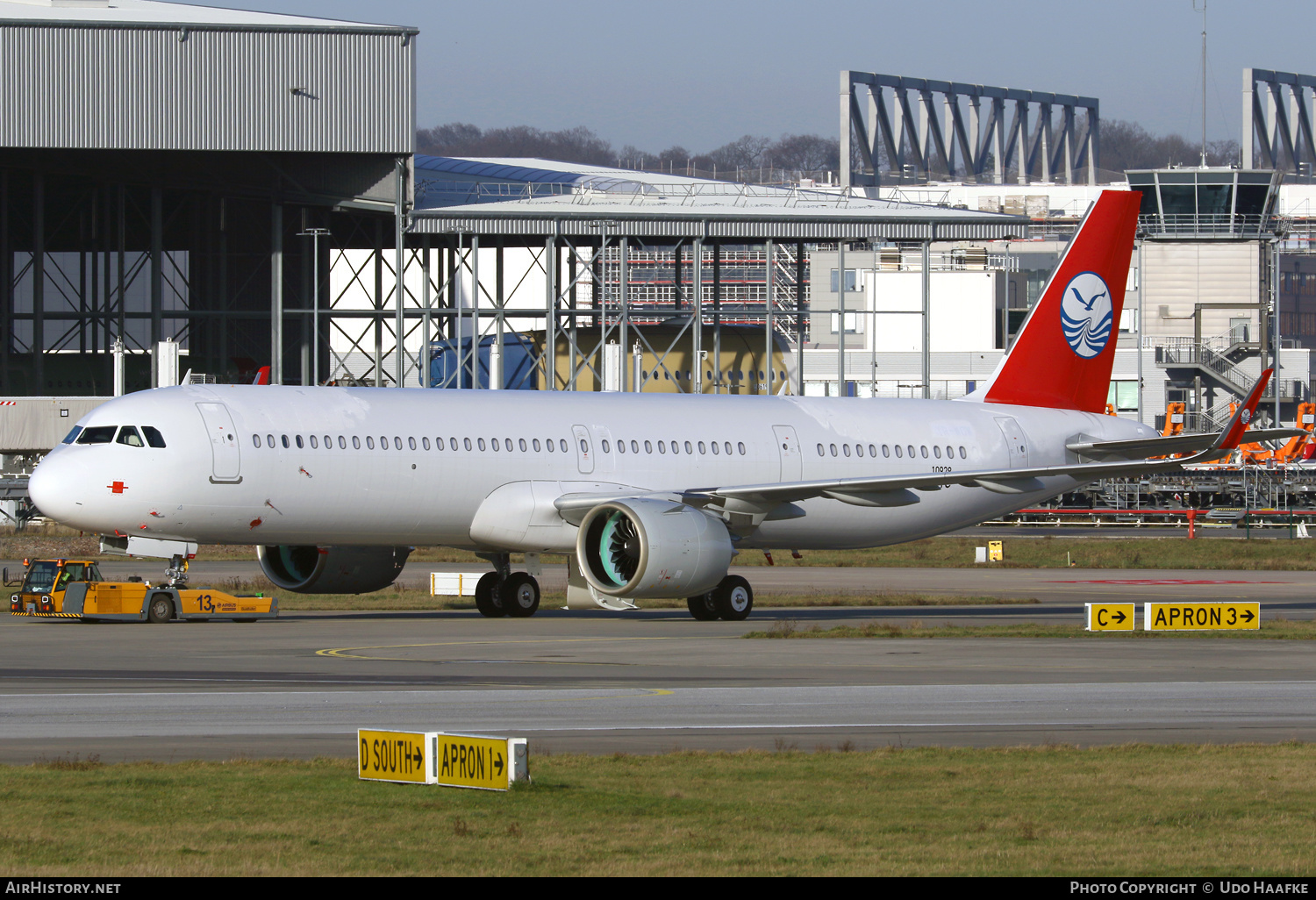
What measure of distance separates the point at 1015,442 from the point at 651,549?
466 inches

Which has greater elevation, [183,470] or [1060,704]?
[183,470]

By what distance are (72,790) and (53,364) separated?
74.5 m

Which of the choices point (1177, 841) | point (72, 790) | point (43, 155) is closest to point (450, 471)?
point (72, 790)

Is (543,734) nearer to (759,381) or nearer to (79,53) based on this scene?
(79,53)

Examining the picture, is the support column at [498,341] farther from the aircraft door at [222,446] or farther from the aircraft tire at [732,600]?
the aircraft door at [222,446]

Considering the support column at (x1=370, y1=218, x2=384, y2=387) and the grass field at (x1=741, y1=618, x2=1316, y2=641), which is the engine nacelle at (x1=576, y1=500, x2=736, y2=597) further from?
the support column at (x1=370, y1=218, x2=384, y2=387)

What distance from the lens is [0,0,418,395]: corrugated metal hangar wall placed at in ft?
205

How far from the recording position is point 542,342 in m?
85.0

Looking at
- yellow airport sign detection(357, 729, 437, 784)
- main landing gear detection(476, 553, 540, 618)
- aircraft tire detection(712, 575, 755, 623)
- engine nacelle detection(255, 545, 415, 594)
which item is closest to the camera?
yellow airport sign detection(357, 729, 437, 784)

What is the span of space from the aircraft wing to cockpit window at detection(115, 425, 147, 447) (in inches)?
766

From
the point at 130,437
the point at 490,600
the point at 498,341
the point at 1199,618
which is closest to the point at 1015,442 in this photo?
the point at 1199,618

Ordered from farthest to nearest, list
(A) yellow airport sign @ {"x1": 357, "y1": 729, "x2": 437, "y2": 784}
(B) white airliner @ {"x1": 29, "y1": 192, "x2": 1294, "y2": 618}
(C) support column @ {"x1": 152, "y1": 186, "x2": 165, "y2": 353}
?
(C) support column @ {"x1": 152, "y1": 186, "x2": 165, "y2": 353} → (B) white airliner @ {"x1": 29, "y1": 192, "x2": 1294, "y2": 618} → (A) yellow airport sign @ {"x1": 357, "y1": 729, "x2": 437, "y2": 784}

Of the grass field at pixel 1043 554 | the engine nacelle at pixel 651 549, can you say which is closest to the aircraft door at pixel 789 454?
the engine nacelle at pixel 651 549

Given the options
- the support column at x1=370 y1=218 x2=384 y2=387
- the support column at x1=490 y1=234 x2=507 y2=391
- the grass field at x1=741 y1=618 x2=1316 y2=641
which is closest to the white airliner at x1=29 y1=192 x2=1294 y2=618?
the grass field at x1=741 y1=618 x2=1316 y2=641
